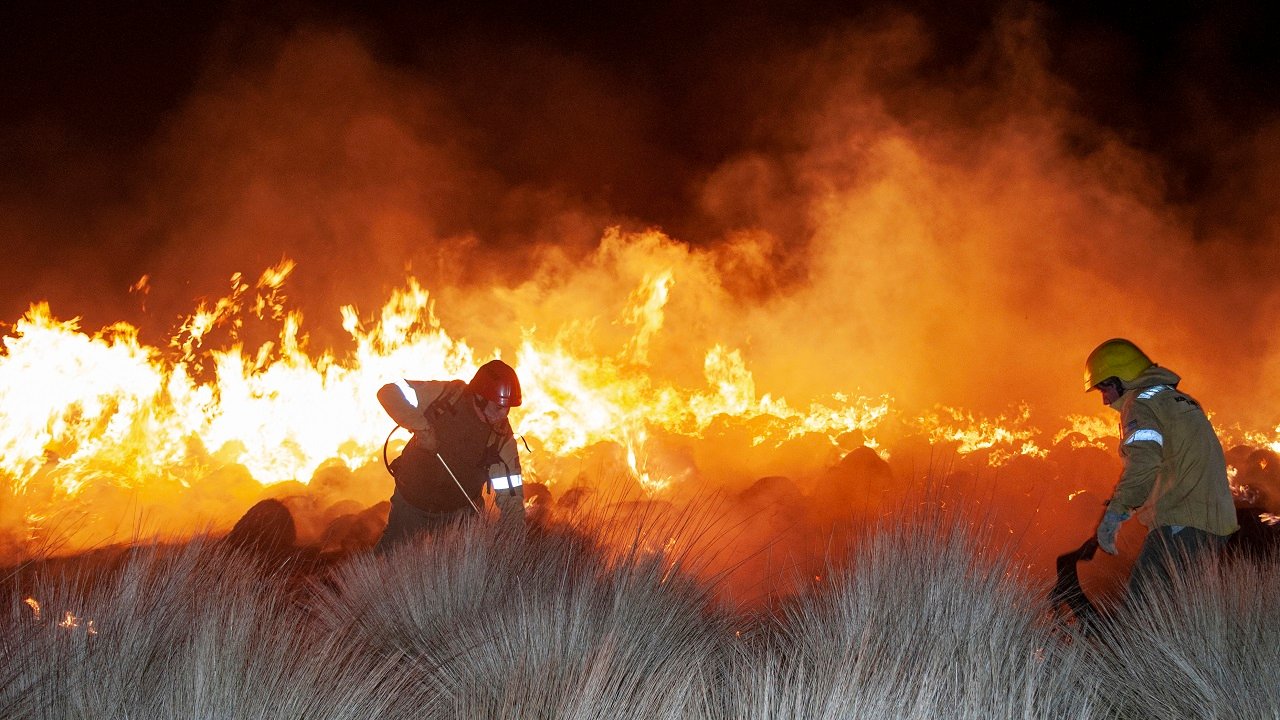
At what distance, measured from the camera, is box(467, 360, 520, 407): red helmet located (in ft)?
16.2

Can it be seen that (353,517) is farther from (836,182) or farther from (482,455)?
(836,182)

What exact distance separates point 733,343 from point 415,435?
38.1ft

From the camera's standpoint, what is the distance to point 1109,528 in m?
4.09

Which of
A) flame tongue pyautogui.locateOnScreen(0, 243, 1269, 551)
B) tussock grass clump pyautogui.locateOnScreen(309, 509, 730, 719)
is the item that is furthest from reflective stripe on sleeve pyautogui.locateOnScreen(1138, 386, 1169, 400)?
flame tongue pyautogui.locateOnScreen(0, 243, 1269, 551)

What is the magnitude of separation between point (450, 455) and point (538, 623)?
1.94 meters

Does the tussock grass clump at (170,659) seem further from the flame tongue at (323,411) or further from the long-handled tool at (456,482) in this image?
the flame tongue at (323,411)

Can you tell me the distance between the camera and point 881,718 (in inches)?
101

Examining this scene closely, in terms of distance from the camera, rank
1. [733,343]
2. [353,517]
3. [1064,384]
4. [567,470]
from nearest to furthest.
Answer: [353,517], [567,470], [733,343], [1064,384]

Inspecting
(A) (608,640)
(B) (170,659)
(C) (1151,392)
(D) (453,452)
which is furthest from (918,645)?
(D) (453,452)

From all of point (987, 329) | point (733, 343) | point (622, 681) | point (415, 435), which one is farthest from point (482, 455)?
point (987, 329)

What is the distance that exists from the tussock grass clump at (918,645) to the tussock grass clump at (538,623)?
1.00 feet

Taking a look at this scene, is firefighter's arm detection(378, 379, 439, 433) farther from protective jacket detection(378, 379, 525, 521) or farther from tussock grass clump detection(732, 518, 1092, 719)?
tussock grass clump detection(732, 518, 1092, 719)

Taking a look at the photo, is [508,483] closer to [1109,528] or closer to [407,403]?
[407,403]

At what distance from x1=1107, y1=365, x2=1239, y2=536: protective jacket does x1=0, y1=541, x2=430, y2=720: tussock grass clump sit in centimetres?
347
